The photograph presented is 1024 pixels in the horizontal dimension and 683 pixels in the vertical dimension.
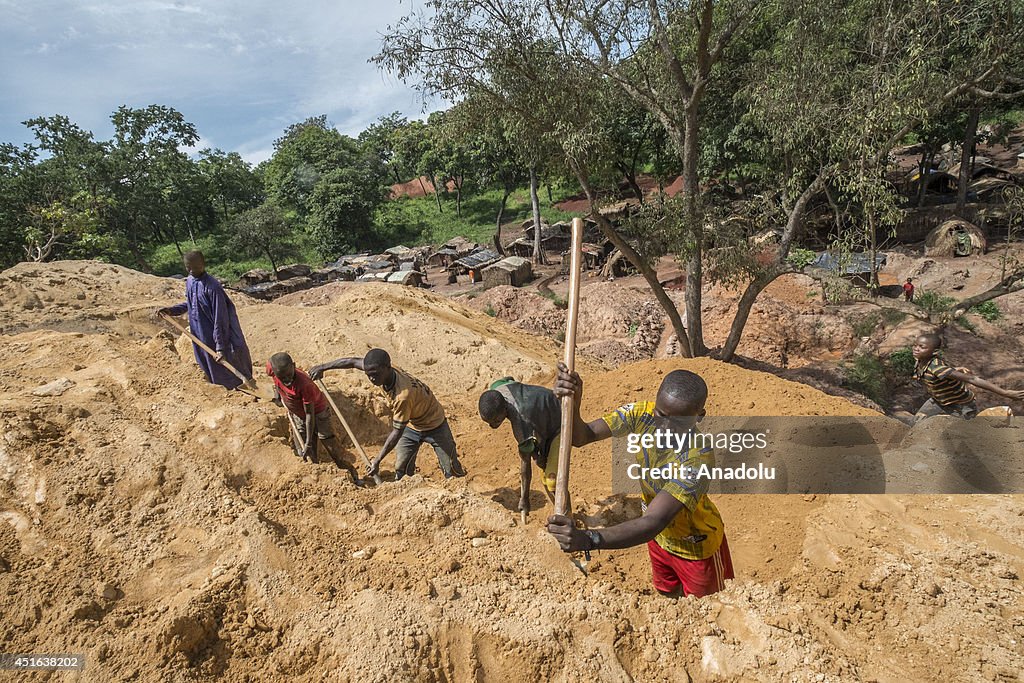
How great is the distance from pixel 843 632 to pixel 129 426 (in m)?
5.10

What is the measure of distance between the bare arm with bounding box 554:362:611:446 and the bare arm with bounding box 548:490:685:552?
26.2 inches

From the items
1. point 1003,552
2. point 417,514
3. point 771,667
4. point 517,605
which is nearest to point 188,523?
point 417,514

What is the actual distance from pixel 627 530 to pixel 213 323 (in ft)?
16.7

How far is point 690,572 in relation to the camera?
281 cm

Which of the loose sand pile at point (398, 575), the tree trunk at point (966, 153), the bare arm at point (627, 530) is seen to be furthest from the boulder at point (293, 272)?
the tree trunk at point (966, 153)

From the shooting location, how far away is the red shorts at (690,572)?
2805mm

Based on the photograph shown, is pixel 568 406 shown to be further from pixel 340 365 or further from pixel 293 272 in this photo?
pixel 293 272

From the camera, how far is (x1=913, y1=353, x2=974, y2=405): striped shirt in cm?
471

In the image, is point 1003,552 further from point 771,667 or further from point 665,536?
point 665,536

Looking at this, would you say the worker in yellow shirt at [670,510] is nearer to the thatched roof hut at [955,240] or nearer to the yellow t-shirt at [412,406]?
the yellow t-shirt at [412,406]

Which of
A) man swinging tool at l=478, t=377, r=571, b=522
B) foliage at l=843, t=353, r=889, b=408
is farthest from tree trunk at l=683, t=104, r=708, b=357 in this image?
man swinging tool at l=478, t=377, r=571, b=522

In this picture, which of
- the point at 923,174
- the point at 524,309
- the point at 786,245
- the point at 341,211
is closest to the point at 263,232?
the point at 341,211

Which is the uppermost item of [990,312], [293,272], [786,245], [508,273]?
[293,272]

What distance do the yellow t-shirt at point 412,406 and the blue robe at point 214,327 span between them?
248 centimetres
